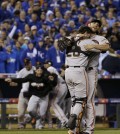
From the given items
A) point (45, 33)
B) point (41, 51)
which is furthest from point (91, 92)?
point (45, 33)

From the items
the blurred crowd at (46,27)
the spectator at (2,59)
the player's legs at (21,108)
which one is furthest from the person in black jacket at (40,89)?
the spectator at (2,59)

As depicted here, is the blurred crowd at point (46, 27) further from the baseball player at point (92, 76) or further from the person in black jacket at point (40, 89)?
the baseball player at point (92, 76)

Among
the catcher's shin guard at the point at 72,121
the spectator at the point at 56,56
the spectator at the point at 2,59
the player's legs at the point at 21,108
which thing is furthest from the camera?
the spectator at the point at 56,56

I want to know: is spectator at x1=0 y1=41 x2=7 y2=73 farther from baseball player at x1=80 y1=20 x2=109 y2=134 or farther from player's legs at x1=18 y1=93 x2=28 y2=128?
baseball player at x1=80 y1=20 x2=109 y2=134

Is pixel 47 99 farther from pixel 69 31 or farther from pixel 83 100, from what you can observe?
pixel 83 100

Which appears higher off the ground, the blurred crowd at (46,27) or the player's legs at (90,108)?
the blurred crowd at (46,27)

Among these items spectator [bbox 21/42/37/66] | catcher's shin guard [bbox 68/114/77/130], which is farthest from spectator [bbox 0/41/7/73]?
catcher's shin guard [bbox 68/114/77/130]

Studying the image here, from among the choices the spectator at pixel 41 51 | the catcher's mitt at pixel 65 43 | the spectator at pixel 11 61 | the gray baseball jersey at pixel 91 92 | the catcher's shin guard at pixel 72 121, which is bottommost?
the catcher's shin guard at pixel 72 121
